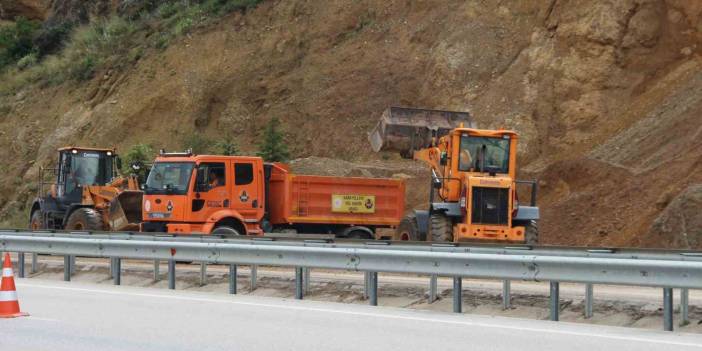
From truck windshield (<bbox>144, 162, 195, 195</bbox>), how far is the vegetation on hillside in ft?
77.3

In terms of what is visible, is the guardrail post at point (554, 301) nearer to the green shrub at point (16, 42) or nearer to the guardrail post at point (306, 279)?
the guardrail post at point (306, 279)

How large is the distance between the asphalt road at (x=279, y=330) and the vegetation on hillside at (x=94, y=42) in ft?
116

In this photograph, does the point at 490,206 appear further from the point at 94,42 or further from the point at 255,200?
the point at 94,42

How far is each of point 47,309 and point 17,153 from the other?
3758 cm

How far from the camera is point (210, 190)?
A: 2608 centimetres

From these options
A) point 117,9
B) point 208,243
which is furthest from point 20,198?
point 208,243

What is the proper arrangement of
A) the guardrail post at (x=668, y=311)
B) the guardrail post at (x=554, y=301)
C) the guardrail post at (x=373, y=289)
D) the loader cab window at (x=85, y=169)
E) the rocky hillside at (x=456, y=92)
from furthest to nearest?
the loader cab window at (x=85, y=169)
the rocky hillside at (x=456, y=92)
the guardrail post at (x=373, y=289)
the guardrail post at (x=554, y=301)
the guardrail post at (x=668, y=311)

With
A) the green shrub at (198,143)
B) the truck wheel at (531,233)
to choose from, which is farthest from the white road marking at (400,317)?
the green shrub at (198,143)

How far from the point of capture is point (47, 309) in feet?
47.9

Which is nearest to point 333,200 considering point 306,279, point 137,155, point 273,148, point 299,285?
point 306,279

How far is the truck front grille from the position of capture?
23688 mm

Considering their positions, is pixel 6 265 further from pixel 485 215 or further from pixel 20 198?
pixel 20 198

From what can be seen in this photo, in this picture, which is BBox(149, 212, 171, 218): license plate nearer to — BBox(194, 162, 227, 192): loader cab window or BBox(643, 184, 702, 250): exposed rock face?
BBox(194, 162, 227, 192): loader cab window

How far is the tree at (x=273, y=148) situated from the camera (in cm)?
3884
